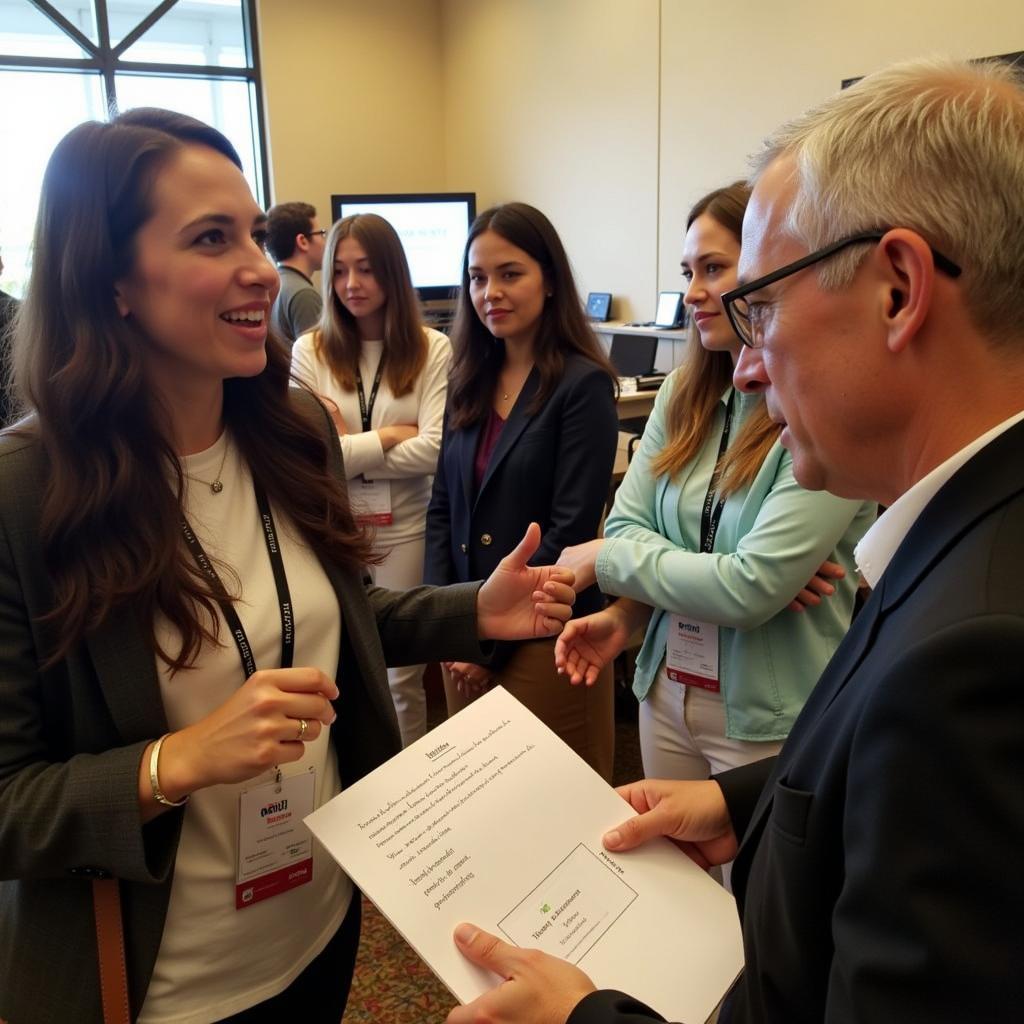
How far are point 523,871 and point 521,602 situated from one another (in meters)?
0.47

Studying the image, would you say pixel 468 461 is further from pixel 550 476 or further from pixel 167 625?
pixel 167 625

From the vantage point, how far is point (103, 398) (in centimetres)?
102

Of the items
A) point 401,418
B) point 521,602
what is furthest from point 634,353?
point 521,602

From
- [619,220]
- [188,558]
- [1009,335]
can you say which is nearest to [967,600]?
[1009,335]

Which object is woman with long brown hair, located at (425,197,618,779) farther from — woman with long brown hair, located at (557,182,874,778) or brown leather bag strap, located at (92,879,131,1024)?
→ brown leather bag strap, located at (92,879,131,1024)

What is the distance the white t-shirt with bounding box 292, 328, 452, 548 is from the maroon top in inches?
15.2

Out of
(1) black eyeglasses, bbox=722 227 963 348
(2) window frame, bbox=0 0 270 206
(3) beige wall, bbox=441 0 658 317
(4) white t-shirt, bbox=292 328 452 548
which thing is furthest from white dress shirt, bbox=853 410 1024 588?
(2) window frame, bbox=0 0 270 206

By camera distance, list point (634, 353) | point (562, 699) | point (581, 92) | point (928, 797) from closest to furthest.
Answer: point (928, 797), point (562, 699), point (634, 353), point (581, 92)

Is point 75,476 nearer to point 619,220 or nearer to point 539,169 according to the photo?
point 619,220

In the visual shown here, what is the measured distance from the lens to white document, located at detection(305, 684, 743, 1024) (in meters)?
0.90

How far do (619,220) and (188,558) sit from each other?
5.10m

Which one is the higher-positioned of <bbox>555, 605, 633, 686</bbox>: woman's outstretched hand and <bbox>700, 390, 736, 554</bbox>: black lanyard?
<bbox>700, 390, 736, 554</bbox>: black lanyard

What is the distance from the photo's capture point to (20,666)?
933 millimetres

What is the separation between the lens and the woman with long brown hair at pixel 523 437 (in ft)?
6.63
